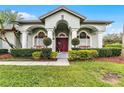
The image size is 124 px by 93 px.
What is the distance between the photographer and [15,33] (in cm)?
2939

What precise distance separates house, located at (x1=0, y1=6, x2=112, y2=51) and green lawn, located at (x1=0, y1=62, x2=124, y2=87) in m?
9.89

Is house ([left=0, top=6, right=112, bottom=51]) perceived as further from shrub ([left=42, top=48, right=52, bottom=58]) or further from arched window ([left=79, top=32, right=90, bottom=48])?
shrub ([left=42, top=48, right=52, bottom=58])

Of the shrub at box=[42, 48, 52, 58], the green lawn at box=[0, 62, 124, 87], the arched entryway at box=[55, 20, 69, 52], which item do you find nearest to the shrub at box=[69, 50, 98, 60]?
the shrub at box=[42, 48, 52, 58]

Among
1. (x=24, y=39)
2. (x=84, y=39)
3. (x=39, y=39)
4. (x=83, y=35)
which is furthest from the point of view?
(x=83, y=35)

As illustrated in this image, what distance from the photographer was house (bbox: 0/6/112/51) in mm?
26266

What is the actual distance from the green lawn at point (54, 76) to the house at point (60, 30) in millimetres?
9887

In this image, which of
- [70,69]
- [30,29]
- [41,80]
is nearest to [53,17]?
[30,29]

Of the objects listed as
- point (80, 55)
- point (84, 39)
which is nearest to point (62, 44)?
point (84, 39)

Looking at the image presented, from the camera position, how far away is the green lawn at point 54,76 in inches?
533

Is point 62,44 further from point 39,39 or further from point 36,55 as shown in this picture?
point 36,55

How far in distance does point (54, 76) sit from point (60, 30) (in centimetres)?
1591

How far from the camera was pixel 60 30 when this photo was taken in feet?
98.9

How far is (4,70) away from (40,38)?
13.3m
